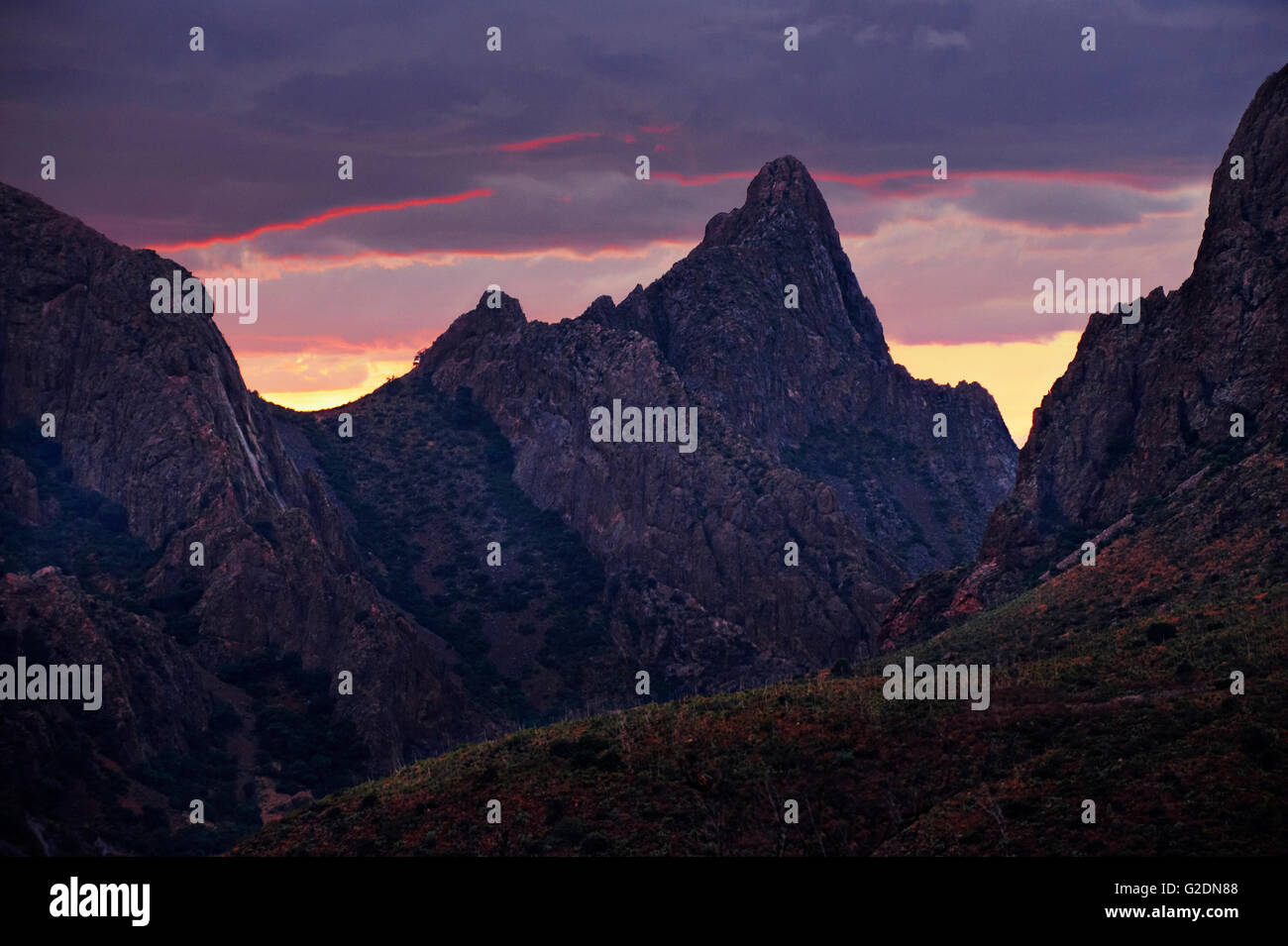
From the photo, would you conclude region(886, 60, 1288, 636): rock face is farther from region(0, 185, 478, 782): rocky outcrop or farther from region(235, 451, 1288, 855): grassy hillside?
region(0, 185, 478, 782): rocky outcrop

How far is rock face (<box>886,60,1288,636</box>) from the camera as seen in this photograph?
118000 millimetres

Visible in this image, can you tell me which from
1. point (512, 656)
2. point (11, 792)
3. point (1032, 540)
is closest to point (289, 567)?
point (512, 656)

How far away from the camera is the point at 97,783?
4754 inches

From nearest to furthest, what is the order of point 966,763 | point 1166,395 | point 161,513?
point 966,763 < point 1166,395 < point 161,513

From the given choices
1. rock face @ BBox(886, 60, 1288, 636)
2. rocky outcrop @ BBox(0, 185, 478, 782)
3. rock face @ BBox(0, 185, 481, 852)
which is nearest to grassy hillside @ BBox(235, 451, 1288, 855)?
rock face @ BBox(886, 60, 1288, 636)

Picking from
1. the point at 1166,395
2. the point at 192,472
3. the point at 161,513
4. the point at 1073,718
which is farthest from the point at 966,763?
the point at 161,513

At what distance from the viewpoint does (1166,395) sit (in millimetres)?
126750

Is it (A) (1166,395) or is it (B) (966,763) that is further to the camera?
(A) (1166,395)

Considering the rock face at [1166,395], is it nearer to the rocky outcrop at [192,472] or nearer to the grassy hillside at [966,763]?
the grassy hillside at [966,763]

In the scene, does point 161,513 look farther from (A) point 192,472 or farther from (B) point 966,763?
(B) point 966,763

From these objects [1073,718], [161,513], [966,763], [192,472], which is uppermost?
[192,472]

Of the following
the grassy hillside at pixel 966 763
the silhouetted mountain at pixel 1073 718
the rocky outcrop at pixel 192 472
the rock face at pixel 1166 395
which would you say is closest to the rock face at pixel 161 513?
the rocky outcrop at pixel 192 472
